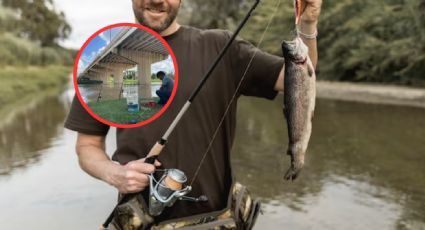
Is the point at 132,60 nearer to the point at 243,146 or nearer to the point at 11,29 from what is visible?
the point at 243,146

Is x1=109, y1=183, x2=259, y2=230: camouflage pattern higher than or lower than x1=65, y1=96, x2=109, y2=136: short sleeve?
lower

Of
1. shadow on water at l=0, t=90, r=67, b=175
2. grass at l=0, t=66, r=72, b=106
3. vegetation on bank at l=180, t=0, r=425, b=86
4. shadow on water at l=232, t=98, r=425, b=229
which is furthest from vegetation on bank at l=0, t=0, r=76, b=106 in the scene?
vegetation on bank at l=180, t=0, r=425, b=86

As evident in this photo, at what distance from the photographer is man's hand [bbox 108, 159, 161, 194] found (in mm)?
2246

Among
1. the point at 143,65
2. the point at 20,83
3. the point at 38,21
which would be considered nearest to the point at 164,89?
the point at 143,65

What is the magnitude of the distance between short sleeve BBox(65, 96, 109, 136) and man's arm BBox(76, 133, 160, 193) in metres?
0.05

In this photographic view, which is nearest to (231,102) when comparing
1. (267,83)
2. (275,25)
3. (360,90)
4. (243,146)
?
(267,83)

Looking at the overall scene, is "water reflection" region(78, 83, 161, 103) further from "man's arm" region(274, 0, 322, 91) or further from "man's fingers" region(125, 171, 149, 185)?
"man's arm" region(274, 0, 322, 91)

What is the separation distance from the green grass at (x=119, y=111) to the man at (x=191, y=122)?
89mm

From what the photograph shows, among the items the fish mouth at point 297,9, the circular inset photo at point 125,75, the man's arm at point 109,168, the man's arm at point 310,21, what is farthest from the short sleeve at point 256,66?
the man's arm at point 109,168

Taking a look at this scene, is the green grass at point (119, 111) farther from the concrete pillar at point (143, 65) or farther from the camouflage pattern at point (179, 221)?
the camouflage pattern at point (179, 221)

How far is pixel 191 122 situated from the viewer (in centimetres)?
242

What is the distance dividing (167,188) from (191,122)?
33cm

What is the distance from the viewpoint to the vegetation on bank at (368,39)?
21812mm

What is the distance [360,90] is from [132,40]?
21658 millimetres
